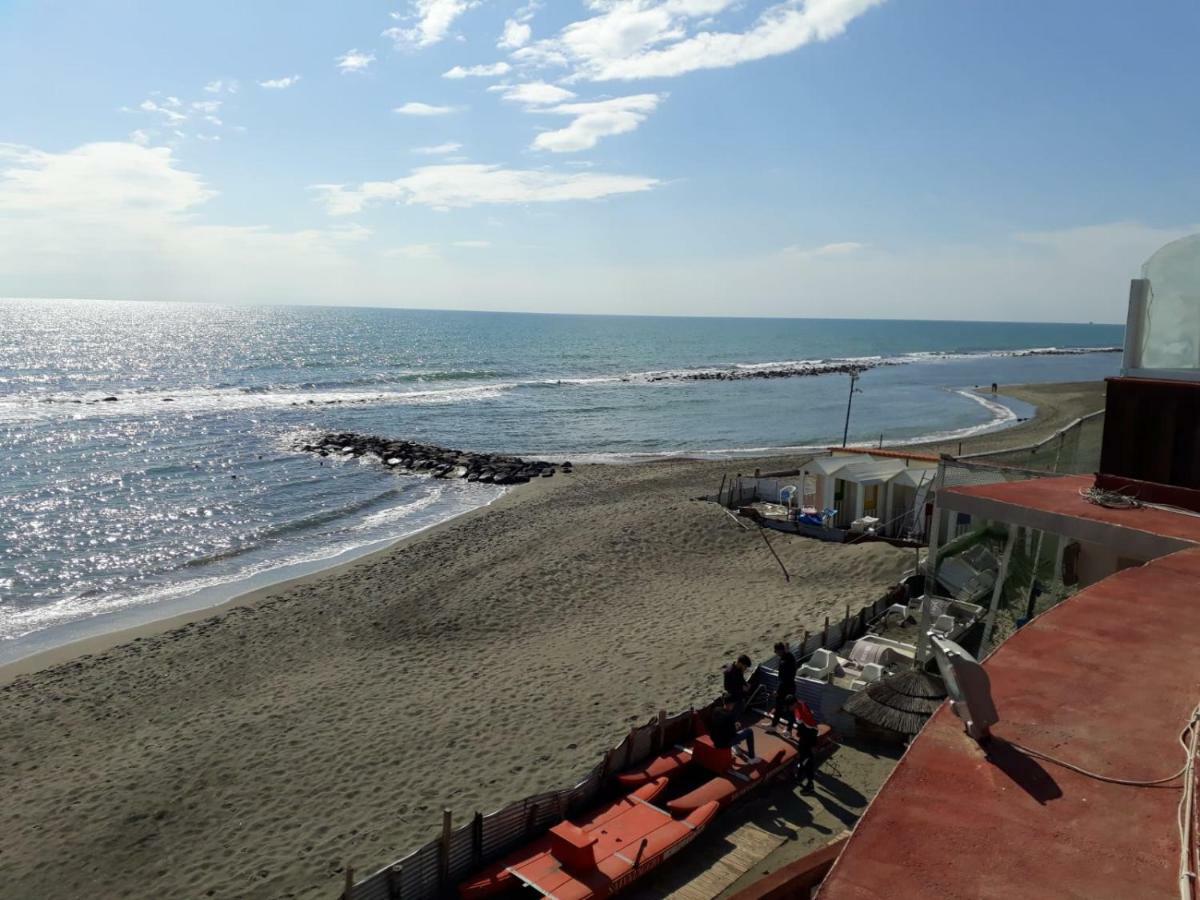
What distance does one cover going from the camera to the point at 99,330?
573 feet

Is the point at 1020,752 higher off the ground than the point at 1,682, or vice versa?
the point at 1020,752

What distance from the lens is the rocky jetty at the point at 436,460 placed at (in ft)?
134

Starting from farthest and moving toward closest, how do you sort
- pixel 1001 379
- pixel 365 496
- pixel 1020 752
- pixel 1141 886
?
pixel 1001 379, pixel 365 496, pixel 1020 752, pixel 1141 886

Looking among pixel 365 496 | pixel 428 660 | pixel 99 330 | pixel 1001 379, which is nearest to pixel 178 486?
pixel 365 496

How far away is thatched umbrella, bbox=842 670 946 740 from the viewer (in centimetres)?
1188

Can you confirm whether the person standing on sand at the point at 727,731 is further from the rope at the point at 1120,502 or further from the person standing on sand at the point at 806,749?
the rope at the point at 1120,502

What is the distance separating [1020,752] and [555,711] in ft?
33.8

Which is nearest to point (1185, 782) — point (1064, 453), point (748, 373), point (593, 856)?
point (593, 856)

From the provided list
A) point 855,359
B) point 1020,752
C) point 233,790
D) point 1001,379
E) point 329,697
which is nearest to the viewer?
point 1020,752

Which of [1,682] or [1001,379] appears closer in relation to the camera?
[1,682]

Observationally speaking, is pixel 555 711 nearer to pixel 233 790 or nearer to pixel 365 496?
pixel 233 790

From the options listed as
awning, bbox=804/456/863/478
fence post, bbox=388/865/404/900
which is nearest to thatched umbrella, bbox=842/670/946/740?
fence post, bbox=388/865/404/900

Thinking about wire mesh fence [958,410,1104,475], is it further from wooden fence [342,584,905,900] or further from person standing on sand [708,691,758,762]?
wooden fence [342,584,905,900]

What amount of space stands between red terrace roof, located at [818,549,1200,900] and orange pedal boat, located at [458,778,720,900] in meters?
5.10
